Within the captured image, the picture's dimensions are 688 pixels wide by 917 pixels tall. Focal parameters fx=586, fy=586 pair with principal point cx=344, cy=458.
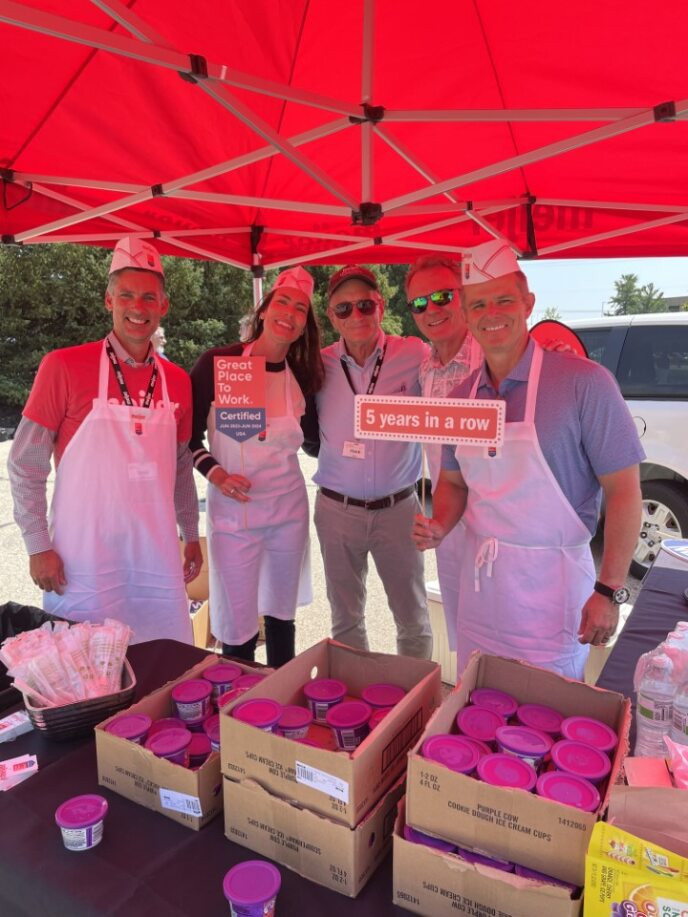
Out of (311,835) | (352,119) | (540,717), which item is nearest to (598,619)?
(540,717)

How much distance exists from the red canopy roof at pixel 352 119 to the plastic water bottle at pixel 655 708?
1596mm

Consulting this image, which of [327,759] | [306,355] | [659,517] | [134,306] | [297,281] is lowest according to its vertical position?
[659,517]

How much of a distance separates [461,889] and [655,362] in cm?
455

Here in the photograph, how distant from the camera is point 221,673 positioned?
132cm

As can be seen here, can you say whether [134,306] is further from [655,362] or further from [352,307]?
[655,362]

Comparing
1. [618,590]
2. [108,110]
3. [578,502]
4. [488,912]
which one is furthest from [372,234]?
[488,912]

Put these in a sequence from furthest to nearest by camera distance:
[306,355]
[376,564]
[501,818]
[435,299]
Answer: [376,564]
[306,355]
[435,299]
[501,818]

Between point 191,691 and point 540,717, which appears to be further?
point 191,691

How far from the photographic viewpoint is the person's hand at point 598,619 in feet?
5.61

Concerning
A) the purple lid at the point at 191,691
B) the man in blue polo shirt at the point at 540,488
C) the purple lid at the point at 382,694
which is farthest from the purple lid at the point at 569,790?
the man in blue polo shirt at the point at 540,488

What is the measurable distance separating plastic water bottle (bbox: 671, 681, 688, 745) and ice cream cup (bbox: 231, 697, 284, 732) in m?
0.83

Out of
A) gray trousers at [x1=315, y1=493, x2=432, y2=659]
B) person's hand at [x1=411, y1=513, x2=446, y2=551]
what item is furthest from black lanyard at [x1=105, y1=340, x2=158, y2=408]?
person's hand at [x1=411, y1=513, x2=446, y2=551]

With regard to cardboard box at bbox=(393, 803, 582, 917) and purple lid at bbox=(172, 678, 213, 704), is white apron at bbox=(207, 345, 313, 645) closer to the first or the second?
purple lid at bbox=(172, 678, 213, 704)

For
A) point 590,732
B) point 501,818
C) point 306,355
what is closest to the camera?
point 501,818
